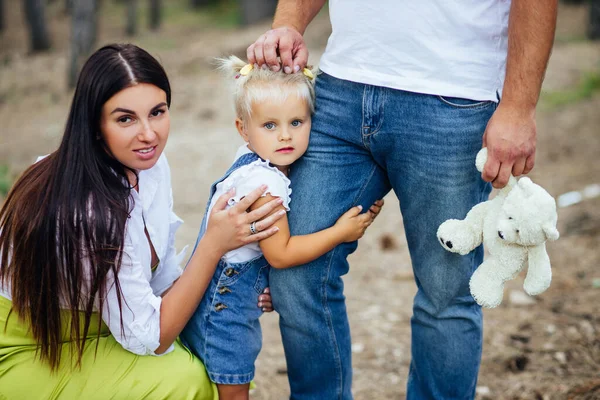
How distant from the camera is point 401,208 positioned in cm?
212

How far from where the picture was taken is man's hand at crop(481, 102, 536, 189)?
5.73 ft

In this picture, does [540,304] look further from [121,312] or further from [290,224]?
[121,312]

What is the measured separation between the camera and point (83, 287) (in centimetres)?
197

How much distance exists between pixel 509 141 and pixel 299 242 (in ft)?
2.26

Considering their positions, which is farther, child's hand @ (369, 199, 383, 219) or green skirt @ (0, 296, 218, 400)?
child's hand @ (369, 199, 383, 219)

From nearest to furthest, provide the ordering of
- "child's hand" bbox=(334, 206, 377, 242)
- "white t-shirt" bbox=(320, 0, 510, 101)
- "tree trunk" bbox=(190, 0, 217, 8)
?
"white t-shirt" bbox=(320, 0, 510, 101), "child's hand" bbox=(334, 206, 377, 242), "tree trunk" bbox=(190, 0, 217, 8)

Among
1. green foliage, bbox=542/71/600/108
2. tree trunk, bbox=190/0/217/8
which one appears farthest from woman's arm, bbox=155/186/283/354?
tree trunk, bbox=190/0/217/8

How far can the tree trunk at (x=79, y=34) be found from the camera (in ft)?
36.0

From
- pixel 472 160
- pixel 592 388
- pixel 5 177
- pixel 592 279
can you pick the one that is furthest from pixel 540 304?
pixel 5 177

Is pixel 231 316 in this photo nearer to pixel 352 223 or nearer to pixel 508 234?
pixel 352 223

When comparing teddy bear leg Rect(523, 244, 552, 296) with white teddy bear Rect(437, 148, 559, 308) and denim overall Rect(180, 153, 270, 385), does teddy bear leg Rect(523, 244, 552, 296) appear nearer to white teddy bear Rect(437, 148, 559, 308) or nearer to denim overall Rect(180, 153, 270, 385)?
white teddy bear Rect(437, 148, 559, 308)

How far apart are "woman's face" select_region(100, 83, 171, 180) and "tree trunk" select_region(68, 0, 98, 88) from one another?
9.54 m

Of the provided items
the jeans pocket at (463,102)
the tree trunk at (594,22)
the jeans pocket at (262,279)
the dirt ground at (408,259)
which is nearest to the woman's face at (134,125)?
the jeans pocket at (262,279)


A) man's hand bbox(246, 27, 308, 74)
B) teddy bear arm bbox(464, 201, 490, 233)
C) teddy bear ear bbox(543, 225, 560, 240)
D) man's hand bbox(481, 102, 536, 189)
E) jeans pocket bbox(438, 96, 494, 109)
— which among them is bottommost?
Answer: teddy bear arm bbox(464, 201, 490, 233)
